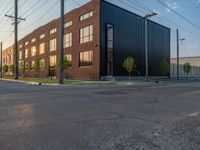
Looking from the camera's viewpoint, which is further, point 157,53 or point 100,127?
point 157,53

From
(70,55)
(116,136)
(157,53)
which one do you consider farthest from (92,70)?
(116,136)

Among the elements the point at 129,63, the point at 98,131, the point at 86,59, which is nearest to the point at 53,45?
the point at 86,59

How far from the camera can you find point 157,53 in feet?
165

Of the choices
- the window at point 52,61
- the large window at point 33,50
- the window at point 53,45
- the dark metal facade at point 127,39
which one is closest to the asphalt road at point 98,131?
the dark metal facade at point 127,39

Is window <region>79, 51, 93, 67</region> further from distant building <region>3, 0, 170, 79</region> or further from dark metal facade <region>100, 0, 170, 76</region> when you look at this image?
dark metal facade <region>100, 0, 170, 76</region>

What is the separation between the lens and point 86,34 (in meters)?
39.6

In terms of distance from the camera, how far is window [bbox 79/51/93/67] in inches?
1501

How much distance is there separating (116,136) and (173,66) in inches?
2319

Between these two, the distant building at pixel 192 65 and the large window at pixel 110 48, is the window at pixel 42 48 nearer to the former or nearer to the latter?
the large window at pixel 110 48

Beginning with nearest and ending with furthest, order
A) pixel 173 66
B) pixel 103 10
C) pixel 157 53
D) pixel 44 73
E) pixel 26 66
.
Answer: pixel 103 10 → pixel 157 53 → pixel 44 73 → pixel 173 66 → pixel 26 66

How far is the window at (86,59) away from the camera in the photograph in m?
38.1

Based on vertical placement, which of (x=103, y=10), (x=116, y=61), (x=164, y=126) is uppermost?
(x=103, y=10)

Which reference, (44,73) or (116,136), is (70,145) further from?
(44,73)

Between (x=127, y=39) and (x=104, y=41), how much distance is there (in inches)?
237
